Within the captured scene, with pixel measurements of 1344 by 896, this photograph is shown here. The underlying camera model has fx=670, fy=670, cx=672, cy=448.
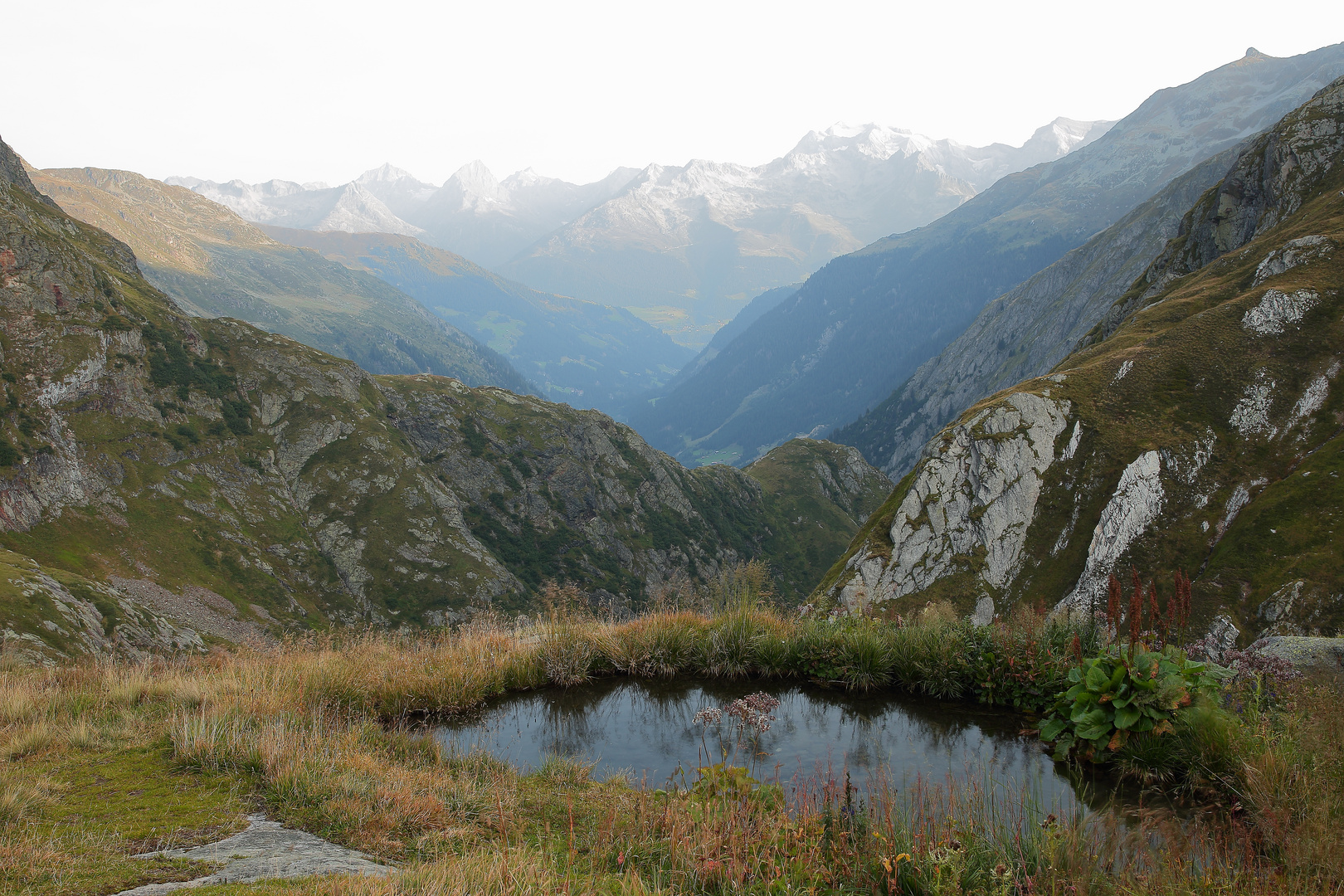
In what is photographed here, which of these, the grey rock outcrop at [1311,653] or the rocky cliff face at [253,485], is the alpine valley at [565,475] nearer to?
the rocky cliff face at [253,485]

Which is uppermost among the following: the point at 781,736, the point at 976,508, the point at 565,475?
the point at 781,736

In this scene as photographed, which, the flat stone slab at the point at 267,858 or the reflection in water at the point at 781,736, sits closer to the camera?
the flat stone slab at the point at 267,858

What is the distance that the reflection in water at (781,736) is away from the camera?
9.15 meters

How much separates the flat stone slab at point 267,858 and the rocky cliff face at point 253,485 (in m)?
62.4

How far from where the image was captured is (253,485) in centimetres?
Answer: 11819

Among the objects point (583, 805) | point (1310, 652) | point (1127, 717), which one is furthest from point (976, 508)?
point (583, 805)

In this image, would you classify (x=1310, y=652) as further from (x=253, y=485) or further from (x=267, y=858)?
(x=253, y=485)

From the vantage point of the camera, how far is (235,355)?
13825cm

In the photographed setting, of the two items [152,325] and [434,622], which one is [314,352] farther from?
[434,622]

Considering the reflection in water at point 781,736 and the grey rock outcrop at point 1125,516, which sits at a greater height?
the reflection in water at point 781,736

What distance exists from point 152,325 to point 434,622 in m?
78.1

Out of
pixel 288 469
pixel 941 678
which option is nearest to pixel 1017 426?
pixel 941 678

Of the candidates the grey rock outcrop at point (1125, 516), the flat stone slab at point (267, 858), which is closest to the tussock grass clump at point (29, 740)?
the flat stone slab at point (267, 858)

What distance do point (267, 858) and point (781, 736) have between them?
7089 millimetres
